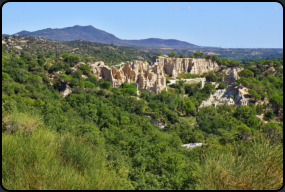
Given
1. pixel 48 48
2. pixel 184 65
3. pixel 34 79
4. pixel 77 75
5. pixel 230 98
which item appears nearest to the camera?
pixel 34 79

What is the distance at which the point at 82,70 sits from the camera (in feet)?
118

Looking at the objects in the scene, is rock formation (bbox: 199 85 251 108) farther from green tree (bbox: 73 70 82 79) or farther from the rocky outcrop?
green tree (bbox: 73 70 82 79)

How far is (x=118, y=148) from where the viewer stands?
11344 millimetres

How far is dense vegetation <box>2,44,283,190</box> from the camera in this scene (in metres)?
4.16

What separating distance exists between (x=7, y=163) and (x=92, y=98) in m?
19.1

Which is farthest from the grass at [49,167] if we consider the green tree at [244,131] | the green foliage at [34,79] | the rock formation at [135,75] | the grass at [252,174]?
the rock formation at [135,75]

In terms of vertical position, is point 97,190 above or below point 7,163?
below

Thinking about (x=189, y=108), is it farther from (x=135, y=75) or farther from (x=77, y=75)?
(x=77, y=75)

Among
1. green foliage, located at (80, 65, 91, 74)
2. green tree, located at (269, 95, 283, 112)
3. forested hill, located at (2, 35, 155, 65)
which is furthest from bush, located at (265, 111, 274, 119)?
forested hill, located at (2, 35, 155, 65)

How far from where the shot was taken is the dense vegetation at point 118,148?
4.16 m

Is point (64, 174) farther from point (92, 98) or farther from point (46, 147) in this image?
point (92, 98)

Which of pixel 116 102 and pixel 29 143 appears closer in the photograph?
pixel 29 143

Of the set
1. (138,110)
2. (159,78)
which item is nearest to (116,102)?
(138,110)

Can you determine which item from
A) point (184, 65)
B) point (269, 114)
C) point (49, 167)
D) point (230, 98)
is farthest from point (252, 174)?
point (184, 65)
